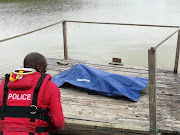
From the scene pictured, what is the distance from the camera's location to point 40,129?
1938mm

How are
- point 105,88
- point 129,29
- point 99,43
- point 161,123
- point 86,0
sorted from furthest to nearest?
1. point 86,0
2. point 129,29
3. point 99,43
4. point 105,88
5. point 161,123

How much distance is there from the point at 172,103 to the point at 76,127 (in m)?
1.57

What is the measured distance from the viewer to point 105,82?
3.94 m

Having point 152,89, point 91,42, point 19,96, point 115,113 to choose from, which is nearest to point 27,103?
point 19,96

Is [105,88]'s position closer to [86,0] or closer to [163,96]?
[163,96]

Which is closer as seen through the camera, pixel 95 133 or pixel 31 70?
pixel 31 70

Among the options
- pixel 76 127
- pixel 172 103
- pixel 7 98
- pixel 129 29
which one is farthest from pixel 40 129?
pixel 129 29

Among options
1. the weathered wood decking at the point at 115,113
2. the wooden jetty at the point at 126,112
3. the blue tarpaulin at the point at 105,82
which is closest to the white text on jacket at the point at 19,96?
the wooden jetty at the point at 126,112

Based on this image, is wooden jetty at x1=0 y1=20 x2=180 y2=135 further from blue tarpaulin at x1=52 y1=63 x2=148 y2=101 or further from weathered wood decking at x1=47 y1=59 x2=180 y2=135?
blue tarpaulin at x1=52 y1=63 x2=148 y2=101

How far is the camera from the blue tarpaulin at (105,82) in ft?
12.6

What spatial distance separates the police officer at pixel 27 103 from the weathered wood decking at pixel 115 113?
1.35 metres

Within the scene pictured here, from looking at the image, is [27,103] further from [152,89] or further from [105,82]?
[105,82]

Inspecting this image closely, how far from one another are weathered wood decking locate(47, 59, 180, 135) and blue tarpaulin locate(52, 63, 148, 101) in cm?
11

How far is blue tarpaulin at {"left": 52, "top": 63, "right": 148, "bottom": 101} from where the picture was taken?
3.84 metres
